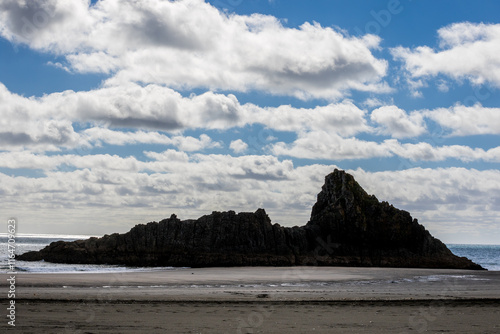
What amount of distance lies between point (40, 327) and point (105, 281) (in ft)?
56.8

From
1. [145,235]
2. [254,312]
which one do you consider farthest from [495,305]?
[145,235]

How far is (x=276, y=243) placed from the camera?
178ft

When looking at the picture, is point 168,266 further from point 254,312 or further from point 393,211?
point 254,312

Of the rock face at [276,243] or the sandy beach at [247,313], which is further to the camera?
the rock face at [276,243]

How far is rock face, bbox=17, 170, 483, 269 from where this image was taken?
52.7m

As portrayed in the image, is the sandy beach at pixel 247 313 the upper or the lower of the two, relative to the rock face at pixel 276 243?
lower

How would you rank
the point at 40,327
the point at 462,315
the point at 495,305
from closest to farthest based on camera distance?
the point at 40,327
the point at 462,315
the point at 495,305

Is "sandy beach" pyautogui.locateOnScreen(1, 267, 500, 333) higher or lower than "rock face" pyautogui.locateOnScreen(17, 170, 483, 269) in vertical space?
lower

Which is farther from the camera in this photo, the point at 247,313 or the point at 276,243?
the point at 276,243

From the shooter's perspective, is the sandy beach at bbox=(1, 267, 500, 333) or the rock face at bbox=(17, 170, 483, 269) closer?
the sandy beach at bbox=(1, 267, 500, 333)

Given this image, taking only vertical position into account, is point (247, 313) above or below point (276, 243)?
below

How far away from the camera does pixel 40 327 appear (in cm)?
1332

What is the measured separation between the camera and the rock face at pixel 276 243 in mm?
52688

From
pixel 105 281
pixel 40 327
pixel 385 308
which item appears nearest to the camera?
pixel 40 327
